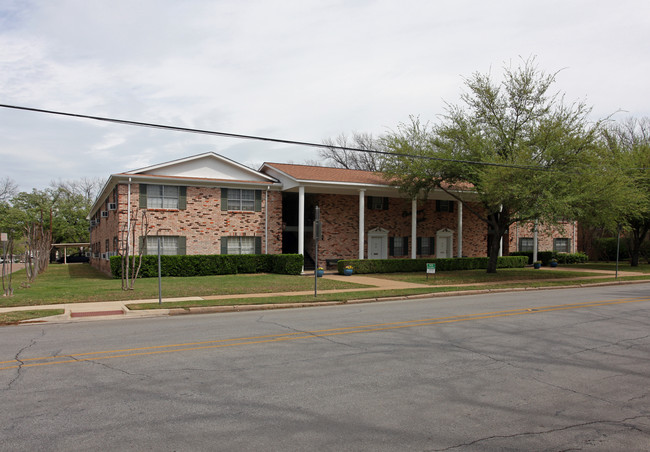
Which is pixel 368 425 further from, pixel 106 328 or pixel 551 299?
pixel 551 299

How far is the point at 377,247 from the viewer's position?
1247 inches

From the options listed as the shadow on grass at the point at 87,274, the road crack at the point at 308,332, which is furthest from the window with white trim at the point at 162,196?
the road crack at the point at 308,332

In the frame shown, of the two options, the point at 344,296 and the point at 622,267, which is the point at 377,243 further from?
the point at 622,267

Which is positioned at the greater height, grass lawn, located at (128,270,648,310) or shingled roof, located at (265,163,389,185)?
shingled roof, located at (265,163,389,185)

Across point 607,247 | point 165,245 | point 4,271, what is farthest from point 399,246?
point 607,247

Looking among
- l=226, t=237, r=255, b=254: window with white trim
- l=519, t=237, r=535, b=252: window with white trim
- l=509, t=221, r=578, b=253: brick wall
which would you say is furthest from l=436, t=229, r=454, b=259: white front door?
l=226, t=237, r=255, b=254: window with white trim

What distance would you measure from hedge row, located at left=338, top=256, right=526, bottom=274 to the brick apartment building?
40.3 inches

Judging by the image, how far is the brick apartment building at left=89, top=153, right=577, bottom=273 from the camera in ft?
82.6

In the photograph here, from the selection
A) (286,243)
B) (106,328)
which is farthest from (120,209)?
(106,328)

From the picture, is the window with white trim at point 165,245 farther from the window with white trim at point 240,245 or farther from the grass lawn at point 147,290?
the grass lawn at point 147,290

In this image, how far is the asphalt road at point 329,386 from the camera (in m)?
4.36

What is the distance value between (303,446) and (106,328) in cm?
768

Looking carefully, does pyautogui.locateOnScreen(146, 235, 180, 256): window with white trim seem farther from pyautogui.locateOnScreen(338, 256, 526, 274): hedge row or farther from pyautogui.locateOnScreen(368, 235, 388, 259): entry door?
pyautogui.locateOnScreen(368, 235, 388, 259): entry door

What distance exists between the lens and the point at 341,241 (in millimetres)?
30375
